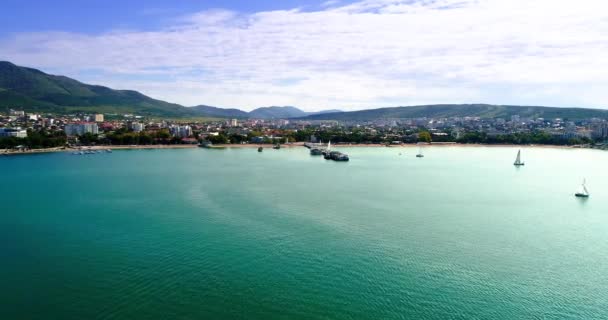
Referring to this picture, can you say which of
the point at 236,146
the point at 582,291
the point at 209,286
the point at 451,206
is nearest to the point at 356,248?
the point at 209,286

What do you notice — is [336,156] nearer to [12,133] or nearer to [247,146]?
[247,146]

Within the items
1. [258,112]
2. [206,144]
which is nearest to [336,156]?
[206,144]

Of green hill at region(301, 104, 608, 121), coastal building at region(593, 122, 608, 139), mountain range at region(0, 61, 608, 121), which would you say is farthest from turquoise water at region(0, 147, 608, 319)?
green hill at region(301, 104, 608, 121)

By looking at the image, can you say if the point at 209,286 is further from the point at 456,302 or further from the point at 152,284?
the point at 456,302

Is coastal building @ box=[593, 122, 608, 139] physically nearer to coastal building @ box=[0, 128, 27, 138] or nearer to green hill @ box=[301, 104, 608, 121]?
green hill @ box=[301, 104, 608, 121]

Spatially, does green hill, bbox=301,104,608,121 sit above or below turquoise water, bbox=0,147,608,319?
above

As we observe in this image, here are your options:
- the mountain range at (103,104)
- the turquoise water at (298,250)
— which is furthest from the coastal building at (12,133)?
the mountain range at (103,104)

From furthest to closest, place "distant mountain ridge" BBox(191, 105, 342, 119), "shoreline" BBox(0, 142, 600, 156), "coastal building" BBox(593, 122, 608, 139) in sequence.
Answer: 1. "distant mountain ridge" BBox(191, 105, 342, 119)
2. "coastal building" BBox(593, 122, 608, 139)
3. "shoreline" BBox(0, 142, 600, 156)

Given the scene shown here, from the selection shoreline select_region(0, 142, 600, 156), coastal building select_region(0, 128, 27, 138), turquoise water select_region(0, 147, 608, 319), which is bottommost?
turquoise water select_region(0, 147, 608, 319)

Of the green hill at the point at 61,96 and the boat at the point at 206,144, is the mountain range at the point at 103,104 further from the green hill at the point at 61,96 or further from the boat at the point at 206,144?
the boat at the point at 206,144
